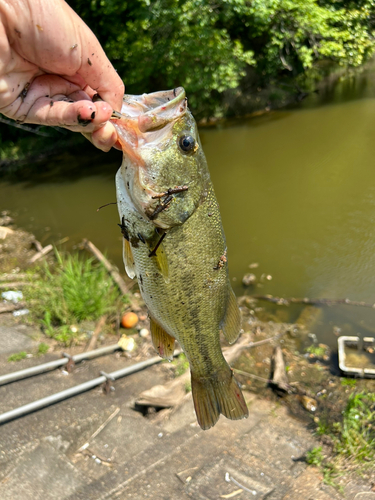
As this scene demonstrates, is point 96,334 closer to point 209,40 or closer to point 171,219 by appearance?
point 171,219

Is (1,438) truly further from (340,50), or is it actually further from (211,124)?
(340,50)

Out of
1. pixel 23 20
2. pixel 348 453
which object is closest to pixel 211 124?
pixel 348 453

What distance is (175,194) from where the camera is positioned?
1750 mm

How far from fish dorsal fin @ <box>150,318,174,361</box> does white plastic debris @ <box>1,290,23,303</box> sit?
456 centimetres

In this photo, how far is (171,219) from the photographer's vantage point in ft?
5.73

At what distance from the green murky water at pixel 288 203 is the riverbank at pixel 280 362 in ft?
1.93

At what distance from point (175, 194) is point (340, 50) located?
639 inches

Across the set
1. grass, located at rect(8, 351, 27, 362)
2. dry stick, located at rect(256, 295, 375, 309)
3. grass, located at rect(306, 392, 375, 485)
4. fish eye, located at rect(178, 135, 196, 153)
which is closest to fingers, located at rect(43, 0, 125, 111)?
fish eye, located at rect(178, 135, 196, 153)

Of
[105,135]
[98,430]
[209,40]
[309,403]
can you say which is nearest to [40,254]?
[98,430]

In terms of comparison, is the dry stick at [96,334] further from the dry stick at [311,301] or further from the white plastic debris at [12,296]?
the dry stick at [311,301]

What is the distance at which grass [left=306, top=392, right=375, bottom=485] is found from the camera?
12.1 feet

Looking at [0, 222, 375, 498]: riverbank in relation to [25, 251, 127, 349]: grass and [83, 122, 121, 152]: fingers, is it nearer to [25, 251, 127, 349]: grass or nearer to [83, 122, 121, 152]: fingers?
[25, 251, 127, 349]: grass

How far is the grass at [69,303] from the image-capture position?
5387mm

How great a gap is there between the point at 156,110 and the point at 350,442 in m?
3.69
